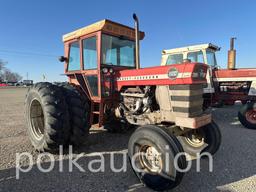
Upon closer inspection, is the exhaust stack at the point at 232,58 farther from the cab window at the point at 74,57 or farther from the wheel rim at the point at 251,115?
the cab window at the point at 74,57

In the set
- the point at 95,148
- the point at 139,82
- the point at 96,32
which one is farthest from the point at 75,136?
the point at 96,32

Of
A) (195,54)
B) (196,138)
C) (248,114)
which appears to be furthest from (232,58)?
(196,138)

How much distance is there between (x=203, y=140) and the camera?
3.81 m

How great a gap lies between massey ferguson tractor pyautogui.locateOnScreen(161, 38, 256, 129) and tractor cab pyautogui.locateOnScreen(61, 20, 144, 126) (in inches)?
133

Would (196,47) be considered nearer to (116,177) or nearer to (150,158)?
(150,158)

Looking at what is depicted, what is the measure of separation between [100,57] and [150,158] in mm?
2193

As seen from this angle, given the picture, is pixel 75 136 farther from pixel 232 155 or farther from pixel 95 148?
pixel 232 155

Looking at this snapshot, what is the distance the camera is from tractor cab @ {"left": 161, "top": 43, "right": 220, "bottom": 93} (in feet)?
25.3

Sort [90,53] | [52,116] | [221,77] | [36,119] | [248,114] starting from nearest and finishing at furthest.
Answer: [52,116], [90,53], [36,119], [248,114], [221,77]

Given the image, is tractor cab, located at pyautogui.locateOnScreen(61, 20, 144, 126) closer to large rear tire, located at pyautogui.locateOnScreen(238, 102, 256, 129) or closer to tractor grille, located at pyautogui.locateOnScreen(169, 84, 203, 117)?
tractor grille, located at pyautogui.locateOnScreen(169, 84, 203, 117)

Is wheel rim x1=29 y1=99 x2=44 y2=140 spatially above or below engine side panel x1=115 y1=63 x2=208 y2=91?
below

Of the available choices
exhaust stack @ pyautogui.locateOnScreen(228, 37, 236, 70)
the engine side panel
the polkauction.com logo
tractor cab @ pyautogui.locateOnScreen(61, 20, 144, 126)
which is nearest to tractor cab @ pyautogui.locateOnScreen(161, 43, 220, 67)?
exhaust stack @ pyautogui.locateOnScreen(228, 37, 236, 70)

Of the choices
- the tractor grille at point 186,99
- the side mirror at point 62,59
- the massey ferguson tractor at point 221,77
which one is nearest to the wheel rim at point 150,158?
the tractor grille at point 186,99

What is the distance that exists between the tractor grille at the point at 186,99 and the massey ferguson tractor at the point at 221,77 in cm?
419
